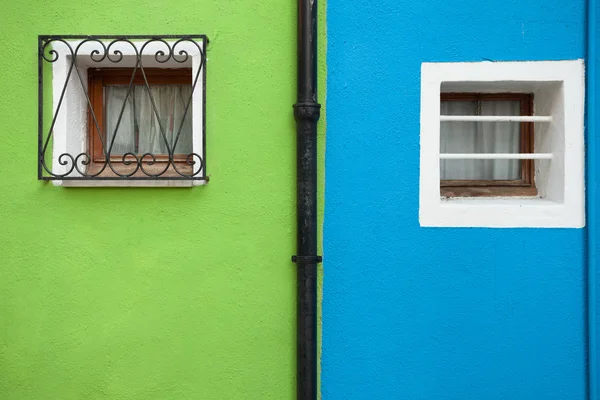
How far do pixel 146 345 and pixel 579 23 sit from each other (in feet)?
9.67

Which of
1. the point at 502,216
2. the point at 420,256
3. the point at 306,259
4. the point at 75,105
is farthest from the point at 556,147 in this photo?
the point at 75,105

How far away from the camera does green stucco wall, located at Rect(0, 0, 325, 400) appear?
248cm

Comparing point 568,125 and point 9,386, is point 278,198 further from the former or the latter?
point 9,386

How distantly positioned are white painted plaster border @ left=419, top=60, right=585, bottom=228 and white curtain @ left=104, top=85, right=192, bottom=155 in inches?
54.4

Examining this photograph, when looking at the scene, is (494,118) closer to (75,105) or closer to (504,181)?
(504,181)

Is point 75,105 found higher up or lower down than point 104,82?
lower down

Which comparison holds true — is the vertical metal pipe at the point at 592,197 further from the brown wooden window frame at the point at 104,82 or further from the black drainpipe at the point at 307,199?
the brown wooden window frame at the point at 104,82

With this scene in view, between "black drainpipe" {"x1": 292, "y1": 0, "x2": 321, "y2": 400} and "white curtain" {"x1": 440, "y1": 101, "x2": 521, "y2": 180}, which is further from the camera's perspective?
"white curtain" {"x1": 440, "y1": 101, "x2": 521, "y2": 180}

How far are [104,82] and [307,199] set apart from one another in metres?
1.41

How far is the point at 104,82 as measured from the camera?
2646 mm

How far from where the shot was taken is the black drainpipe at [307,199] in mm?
2383

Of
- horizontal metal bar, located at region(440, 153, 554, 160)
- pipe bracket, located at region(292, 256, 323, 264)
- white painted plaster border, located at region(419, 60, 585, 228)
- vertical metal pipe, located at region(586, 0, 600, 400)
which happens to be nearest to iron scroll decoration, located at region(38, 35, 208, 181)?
pipe bracket, located at region(292, 256, 323, 264)

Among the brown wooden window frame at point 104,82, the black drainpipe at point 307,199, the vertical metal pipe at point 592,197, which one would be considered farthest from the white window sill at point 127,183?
the vertical metal pipe at point 592,197

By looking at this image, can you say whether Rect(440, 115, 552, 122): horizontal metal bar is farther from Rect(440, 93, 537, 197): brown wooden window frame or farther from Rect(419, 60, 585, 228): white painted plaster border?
Rect(440, 93, 537, 197): brown wooden window frame
